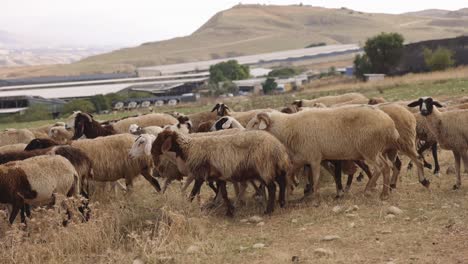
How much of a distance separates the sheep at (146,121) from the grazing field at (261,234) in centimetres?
727

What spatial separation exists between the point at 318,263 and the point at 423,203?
11.6 feet

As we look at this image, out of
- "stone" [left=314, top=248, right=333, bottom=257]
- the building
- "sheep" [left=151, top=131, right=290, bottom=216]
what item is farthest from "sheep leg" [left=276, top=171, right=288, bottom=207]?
the building

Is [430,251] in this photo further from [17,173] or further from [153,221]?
[17,173]

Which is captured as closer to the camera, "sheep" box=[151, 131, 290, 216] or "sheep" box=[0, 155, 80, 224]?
"sheep" box=[0, 155, 80, 224]

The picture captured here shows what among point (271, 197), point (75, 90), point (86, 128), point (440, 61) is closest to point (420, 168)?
point (271, 197)

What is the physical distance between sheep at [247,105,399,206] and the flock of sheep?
19mm

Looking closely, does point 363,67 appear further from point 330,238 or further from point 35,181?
point 330,238

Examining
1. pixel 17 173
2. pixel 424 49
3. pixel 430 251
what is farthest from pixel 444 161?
pixel 424 49

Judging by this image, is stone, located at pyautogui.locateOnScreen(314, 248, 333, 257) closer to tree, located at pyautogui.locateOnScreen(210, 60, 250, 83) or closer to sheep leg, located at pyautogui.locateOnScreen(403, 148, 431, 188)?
sheep leg, located at pyautogui.locateOnScreen(403, 148, 431, 188)

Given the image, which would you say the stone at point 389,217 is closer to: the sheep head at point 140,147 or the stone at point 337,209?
the stone at point 337,209

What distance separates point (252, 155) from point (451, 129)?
4.38 m

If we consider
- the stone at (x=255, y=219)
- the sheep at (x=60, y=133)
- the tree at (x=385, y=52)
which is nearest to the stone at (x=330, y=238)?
the stone at (x=255, y=219)

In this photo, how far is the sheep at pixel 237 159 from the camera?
11.0 m

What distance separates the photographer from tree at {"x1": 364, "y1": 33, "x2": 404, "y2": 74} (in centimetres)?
6506
